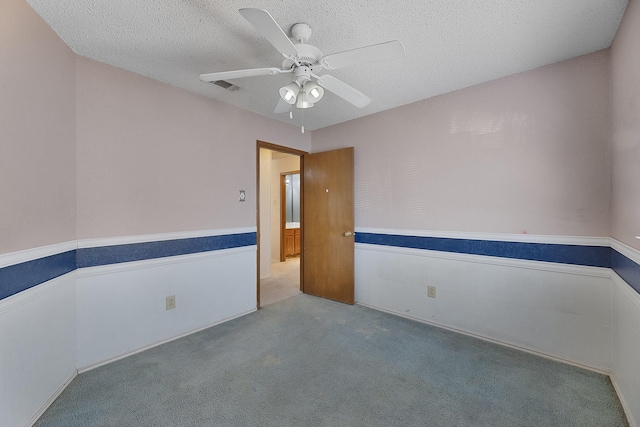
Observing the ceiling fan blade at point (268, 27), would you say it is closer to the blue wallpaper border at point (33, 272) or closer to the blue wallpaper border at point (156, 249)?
the blue wallpaper border at point (33, 272)

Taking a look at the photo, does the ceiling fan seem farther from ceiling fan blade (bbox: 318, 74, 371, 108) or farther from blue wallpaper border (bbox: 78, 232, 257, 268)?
blue wallpaper border (bbox: 78, 232, 257, 268)

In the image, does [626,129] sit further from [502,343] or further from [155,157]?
[155,157]

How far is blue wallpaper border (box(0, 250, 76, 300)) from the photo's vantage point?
132cm

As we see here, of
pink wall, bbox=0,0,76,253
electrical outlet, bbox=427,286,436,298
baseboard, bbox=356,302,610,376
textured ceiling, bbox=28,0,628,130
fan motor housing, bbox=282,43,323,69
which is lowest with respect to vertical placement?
baseboard, bbox=356,302,610,376

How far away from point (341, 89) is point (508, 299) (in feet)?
7.33

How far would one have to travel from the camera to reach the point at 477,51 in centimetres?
191

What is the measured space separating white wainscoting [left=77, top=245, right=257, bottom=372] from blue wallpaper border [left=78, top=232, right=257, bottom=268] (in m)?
0.05

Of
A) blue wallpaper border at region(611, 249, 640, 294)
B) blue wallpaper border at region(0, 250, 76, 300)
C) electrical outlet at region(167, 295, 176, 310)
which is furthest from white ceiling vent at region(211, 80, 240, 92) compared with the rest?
blue wallpaper border at region(611, 249, 640, 294)

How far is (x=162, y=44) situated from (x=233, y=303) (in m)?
2.41

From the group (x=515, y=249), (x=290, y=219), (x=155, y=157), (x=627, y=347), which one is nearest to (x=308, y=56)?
(x=155, y=157)

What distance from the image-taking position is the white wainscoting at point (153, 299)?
1.98m

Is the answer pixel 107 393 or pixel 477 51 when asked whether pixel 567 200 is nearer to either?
pixel 477 51

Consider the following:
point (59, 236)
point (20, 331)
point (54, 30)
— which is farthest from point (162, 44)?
point (20, 331)

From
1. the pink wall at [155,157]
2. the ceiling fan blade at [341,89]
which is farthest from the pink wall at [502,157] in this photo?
the pink wall at [155,157]
